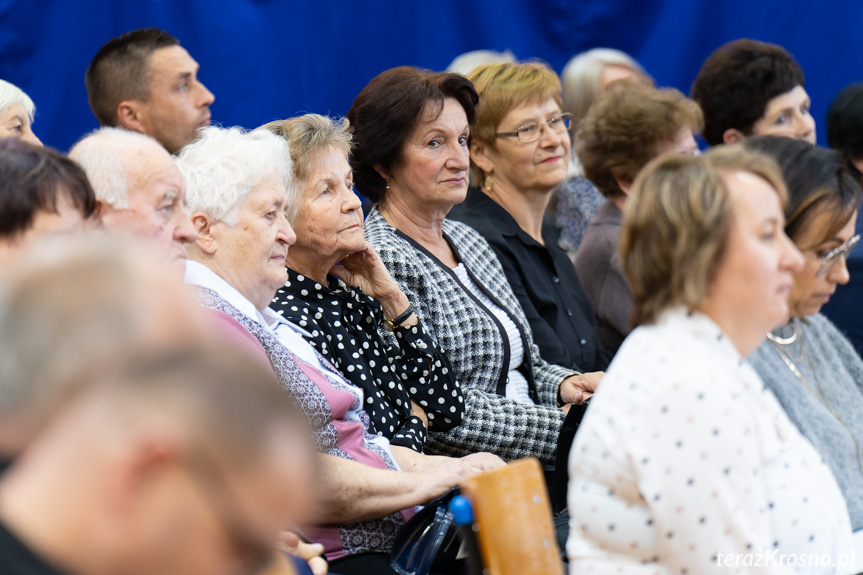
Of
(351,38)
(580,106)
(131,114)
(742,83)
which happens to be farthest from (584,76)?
(131,114)

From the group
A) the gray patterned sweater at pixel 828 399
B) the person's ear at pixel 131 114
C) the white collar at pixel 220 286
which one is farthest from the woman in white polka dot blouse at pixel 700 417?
the person's ear at pixel 131 114

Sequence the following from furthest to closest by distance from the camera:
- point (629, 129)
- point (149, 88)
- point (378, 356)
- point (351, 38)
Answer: point (351, 38), point (149, 88), point (629, 129), point (378, 356)

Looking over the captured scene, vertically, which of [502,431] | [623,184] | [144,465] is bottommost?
[502,431]

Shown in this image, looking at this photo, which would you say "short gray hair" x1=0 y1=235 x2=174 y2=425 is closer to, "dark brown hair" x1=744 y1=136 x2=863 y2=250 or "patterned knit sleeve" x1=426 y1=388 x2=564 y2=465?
"dark brown hair" x1=744 y1=136 x2=863 y2=250

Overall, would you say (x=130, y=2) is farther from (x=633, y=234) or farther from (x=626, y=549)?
(x=626, y=549)

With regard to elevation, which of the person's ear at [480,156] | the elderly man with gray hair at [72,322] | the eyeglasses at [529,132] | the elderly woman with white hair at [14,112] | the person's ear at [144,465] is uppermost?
the elderly man with gray hair at [72,322]

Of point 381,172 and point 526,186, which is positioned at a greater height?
point 381,172

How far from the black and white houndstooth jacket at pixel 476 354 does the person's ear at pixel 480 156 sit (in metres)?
0.59

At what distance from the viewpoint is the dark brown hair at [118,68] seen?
3.98 metres

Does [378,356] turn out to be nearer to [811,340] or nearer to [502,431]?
[502,431]

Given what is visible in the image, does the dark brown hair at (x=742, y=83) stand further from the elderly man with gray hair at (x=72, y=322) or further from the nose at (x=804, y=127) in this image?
the elderly man with gray hair at (x=72, y=322)

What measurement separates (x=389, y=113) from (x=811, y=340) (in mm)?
1473

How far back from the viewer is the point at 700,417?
1463mm

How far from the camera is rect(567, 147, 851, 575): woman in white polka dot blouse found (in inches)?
57.3
